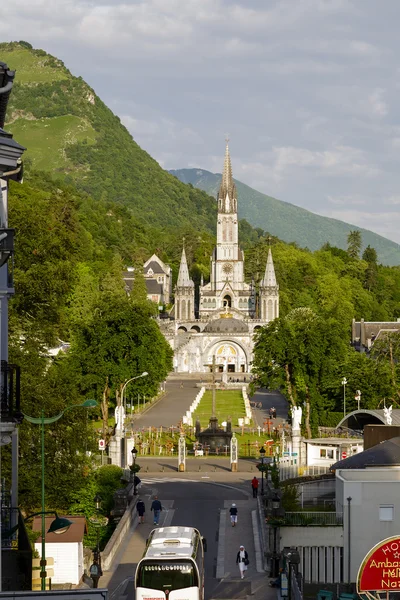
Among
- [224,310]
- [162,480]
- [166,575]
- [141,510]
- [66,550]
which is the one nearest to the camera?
[166,575]

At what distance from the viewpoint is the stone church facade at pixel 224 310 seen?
157625 millimetres

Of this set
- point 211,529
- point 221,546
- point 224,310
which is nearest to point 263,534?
point 211,529

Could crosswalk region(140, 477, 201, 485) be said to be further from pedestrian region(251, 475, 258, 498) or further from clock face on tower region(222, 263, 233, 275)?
clock face on tower region(222, 263, 233, 275)

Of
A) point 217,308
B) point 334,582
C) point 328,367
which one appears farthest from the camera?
point 217,308

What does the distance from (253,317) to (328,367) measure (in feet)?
316

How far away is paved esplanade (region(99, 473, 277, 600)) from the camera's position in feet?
110

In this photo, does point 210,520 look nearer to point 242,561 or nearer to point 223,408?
point 242,561

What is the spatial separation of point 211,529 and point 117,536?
4.83 m

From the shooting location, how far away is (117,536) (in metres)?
38.5

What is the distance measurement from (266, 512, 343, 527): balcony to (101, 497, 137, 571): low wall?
5.02 meters

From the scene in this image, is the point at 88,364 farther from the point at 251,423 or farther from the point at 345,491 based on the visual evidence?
the point at 345,491

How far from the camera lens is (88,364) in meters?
79.1

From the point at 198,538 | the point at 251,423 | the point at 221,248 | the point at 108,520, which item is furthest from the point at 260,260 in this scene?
the point at 198,538

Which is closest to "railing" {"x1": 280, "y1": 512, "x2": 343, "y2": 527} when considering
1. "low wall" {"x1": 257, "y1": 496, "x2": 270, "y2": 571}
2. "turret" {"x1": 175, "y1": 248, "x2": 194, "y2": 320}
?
"low wall" {"x1": 257, "y1": 496, "x2": 270, "y2": 571}
